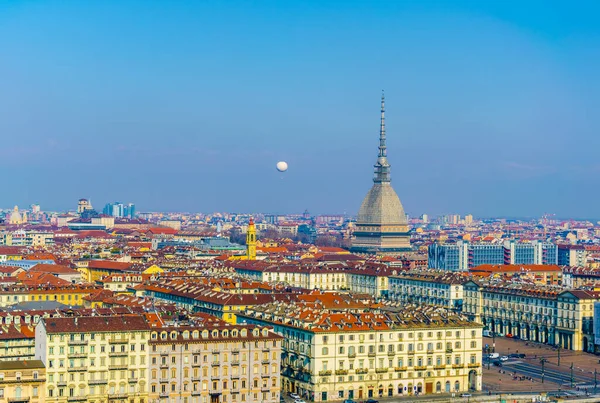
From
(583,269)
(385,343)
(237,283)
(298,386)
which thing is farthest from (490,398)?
(583,269)

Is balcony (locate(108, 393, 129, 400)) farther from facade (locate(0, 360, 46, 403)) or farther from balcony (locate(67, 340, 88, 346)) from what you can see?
facade (locate(0, 360, 46, 403))

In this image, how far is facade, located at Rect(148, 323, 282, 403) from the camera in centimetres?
5978

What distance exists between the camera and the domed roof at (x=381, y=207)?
179 m

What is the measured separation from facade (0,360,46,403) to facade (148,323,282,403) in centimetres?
565

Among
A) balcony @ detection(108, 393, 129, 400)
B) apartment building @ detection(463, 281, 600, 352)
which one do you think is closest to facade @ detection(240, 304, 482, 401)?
balcony @ detection(108, 393, 129, 400)

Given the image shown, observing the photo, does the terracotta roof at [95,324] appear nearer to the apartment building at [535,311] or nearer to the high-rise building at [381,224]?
the apartment building at [535,311]

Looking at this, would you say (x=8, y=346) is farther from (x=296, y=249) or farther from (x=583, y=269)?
(x=296, y=249)

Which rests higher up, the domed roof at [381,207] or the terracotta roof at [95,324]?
the domed roof at [381,207]

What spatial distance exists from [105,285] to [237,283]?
43.5 feet

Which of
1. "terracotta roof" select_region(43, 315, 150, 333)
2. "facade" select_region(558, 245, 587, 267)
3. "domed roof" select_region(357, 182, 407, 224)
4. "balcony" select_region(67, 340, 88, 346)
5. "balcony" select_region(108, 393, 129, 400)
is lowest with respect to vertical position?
"balcony" select_region(108, 393, 129, 400)

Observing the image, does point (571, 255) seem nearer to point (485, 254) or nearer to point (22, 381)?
point (485, 254)

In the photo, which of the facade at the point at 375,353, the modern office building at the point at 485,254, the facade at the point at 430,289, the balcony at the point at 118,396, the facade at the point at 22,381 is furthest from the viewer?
the modern office building at the point at 485,254

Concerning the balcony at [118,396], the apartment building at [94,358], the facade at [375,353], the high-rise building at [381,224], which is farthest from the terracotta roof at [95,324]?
the high-rise building at [381,224]

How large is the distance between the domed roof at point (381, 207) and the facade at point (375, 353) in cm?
10866
